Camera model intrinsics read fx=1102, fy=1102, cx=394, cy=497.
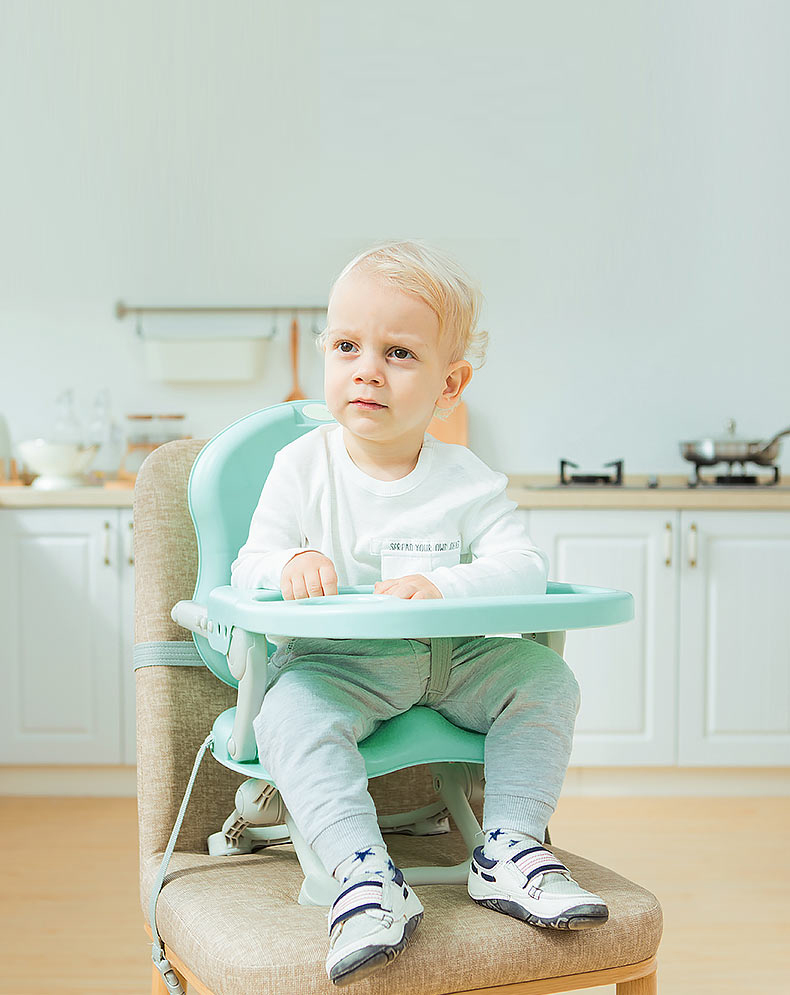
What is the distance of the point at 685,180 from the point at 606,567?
1313mm

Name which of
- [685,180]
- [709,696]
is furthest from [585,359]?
[709,696]

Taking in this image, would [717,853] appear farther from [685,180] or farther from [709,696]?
[685,180]

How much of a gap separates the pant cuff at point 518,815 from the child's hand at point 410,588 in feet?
0.66

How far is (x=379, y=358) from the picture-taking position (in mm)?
1185

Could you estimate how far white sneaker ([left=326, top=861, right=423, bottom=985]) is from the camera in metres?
0.87

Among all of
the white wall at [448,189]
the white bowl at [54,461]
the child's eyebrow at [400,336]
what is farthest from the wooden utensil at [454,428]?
the child's eyebrow at [400,336]

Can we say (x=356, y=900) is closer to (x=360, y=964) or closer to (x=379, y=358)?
(x=360, y=964)

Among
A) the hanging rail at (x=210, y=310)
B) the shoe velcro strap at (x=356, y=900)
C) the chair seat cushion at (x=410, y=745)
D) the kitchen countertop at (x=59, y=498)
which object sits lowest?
the shoe velcro strap at (x=356, y=900)

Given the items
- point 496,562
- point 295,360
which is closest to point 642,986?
point 496,562

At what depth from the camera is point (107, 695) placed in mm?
2852

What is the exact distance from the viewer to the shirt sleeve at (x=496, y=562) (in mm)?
1117

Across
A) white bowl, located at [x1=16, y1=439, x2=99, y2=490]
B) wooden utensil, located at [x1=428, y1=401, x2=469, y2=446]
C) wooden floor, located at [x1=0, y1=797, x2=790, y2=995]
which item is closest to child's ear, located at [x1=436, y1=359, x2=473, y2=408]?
wooden floor, located at [x1=0, y1=797, x2=790, y2=995]

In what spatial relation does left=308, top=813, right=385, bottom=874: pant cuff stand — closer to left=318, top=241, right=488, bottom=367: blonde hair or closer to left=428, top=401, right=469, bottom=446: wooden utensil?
left=318, top=241, right=488, bottom=367: blonde hair

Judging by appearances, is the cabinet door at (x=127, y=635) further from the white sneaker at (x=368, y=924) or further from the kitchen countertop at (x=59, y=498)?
the white sneaker at (x=368, y=924)
